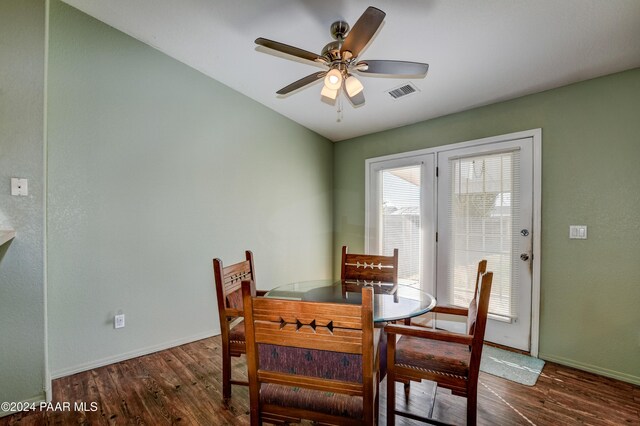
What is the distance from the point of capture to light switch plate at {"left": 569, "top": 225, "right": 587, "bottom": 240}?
2.41 meters

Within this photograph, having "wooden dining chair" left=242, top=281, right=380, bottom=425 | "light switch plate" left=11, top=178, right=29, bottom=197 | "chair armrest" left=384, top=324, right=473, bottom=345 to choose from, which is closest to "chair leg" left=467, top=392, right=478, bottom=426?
"chair armrest" left=384, top=324, right=473, bottom=345

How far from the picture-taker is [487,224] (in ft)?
9.57

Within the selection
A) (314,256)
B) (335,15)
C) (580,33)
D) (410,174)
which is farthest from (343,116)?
(580,33)

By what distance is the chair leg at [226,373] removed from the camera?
193cm

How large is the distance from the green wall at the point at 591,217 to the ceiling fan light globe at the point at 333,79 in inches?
76.5

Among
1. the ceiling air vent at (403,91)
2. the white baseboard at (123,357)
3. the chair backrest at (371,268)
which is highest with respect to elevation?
the ceiling air vent at (403,91)

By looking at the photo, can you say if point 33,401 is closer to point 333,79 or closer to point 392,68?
point 333,79

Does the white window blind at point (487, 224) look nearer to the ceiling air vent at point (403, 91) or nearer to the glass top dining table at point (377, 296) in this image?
the ceiling air vent at point (403, 91)

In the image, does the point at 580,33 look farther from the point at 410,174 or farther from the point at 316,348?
the point at 316,348

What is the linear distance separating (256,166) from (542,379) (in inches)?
131

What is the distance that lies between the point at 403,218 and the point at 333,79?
2224 mm

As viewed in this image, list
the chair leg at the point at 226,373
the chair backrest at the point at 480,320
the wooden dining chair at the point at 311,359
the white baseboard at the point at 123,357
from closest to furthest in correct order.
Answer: the wooden dining chair at the point at 311,359 < the chair backrest at the point at 480,320 < the chair leg at the point at 226,373 < the white baseboard at the point at 123,357

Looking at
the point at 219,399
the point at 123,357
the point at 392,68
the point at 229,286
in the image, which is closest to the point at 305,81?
the point at 392,68

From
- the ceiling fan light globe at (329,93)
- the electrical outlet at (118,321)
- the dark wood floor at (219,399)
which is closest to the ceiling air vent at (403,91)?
the ceiling fan light globe at (329,93)
